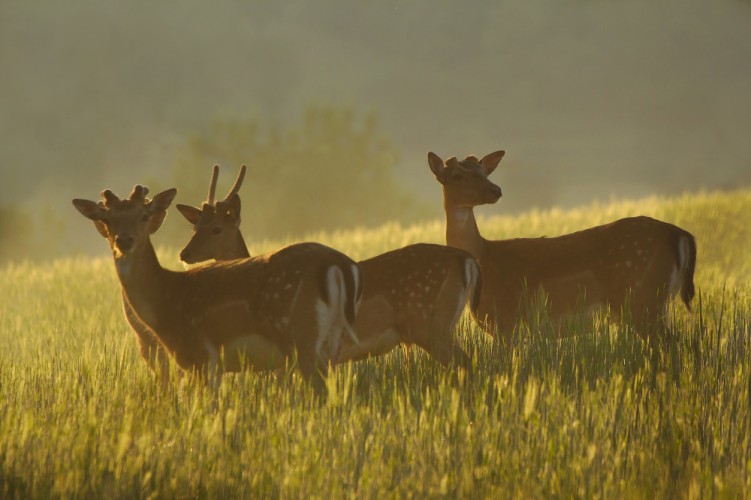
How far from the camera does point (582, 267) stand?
7402mm

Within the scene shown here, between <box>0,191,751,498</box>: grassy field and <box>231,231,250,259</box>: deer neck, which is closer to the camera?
<box>0,191,751,498</box>: grassy field

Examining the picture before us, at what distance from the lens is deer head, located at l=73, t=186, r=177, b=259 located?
6.24 meters

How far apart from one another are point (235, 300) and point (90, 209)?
1.10 m

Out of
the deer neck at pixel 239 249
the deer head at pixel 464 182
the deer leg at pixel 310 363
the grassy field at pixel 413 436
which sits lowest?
the grassy field at pixel 413 436

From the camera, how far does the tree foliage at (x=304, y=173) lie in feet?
129

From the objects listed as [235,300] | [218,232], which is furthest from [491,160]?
[235,300]

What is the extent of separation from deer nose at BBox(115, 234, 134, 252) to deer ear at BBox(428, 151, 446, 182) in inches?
101

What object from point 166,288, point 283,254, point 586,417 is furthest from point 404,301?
point 586,417

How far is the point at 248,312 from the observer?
19.7 ft

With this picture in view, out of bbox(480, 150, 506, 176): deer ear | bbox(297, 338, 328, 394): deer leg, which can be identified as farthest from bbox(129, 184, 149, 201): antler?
bbox(480, 150, 506, 176): deer ear

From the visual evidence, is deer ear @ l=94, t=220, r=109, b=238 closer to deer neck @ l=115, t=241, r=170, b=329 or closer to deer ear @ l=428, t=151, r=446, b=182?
deer neck @ l=115, t=241, r=170, b=329

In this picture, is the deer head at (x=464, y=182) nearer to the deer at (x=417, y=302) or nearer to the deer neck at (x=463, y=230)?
the deer neck at (x=463, y=230)

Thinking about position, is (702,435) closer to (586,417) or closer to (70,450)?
(586,417)

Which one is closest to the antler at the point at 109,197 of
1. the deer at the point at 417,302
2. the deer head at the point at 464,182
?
the deer at the point at 417,302
